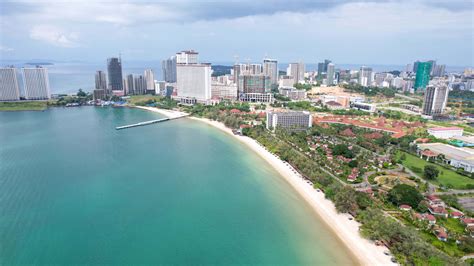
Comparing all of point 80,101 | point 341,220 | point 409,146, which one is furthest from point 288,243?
point 80,101

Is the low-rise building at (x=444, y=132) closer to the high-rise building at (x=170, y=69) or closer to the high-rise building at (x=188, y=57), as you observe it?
the high-rise building at (x=188, y=57)

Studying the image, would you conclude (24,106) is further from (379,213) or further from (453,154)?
(453,154)

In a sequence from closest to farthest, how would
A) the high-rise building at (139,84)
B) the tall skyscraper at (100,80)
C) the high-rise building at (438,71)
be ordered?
the tall skyscraper at (100,80) < the high-rise building at (139,84) < the high-rise building at (438,71)

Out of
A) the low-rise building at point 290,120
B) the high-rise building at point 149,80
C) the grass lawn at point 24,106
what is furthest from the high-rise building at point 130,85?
the low-rise building at point 290,120

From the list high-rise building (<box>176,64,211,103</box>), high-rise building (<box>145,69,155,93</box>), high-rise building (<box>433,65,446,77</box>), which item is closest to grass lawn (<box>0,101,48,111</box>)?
high-rise building (<box>145,69,155,93</box>)

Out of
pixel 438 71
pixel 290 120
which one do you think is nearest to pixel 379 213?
pixel 290 120

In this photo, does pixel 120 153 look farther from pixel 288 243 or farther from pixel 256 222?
pixel 288 243

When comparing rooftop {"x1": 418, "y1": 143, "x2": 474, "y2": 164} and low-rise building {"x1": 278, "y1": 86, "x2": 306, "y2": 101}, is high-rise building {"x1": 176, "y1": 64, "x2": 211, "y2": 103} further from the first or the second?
rooftop {"x1": 418, "y1": 143, "x2": 474, "y2": 164}
